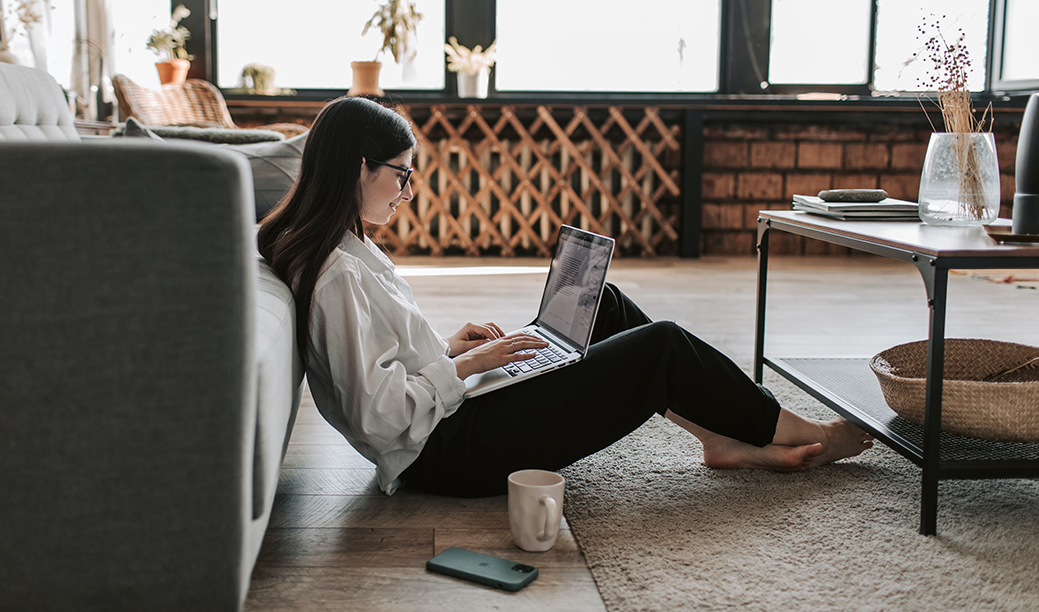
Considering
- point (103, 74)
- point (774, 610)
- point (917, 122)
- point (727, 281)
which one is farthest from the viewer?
point (917, 122)

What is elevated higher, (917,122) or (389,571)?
(917,122)

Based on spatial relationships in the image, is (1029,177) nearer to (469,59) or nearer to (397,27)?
(469,59)

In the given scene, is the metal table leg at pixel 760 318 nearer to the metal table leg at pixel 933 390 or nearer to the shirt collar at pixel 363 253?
the metal table leg at pixel 933 390

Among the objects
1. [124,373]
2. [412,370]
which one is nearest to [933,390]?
[412,370]

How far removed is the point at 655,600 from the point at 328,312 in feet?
1.63

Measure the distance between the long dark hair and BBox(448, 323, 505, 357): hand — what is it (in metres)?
0.30

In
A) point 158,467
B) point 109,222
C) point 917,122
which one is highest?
point 917,122

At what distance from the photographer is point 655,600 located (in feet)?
3.06

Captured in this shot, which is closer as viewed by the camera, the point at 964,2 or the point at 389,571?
the point at 389,571

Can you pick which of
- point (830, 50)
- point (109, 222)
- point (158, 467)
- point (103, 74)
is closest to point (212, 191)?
point (109, 222)

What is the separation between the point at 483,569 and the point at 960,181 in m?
0.99

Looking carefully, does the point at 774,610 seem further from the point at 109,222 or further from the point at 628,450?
the point at 109,222

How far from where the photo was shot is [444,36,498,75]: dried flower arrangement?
13.4 ft

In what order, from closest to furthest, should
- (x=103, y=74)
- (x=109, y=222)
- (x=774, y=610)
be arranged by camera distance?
(x=109, y=222) → (x=774, y=610) → (x=103, y=74)
